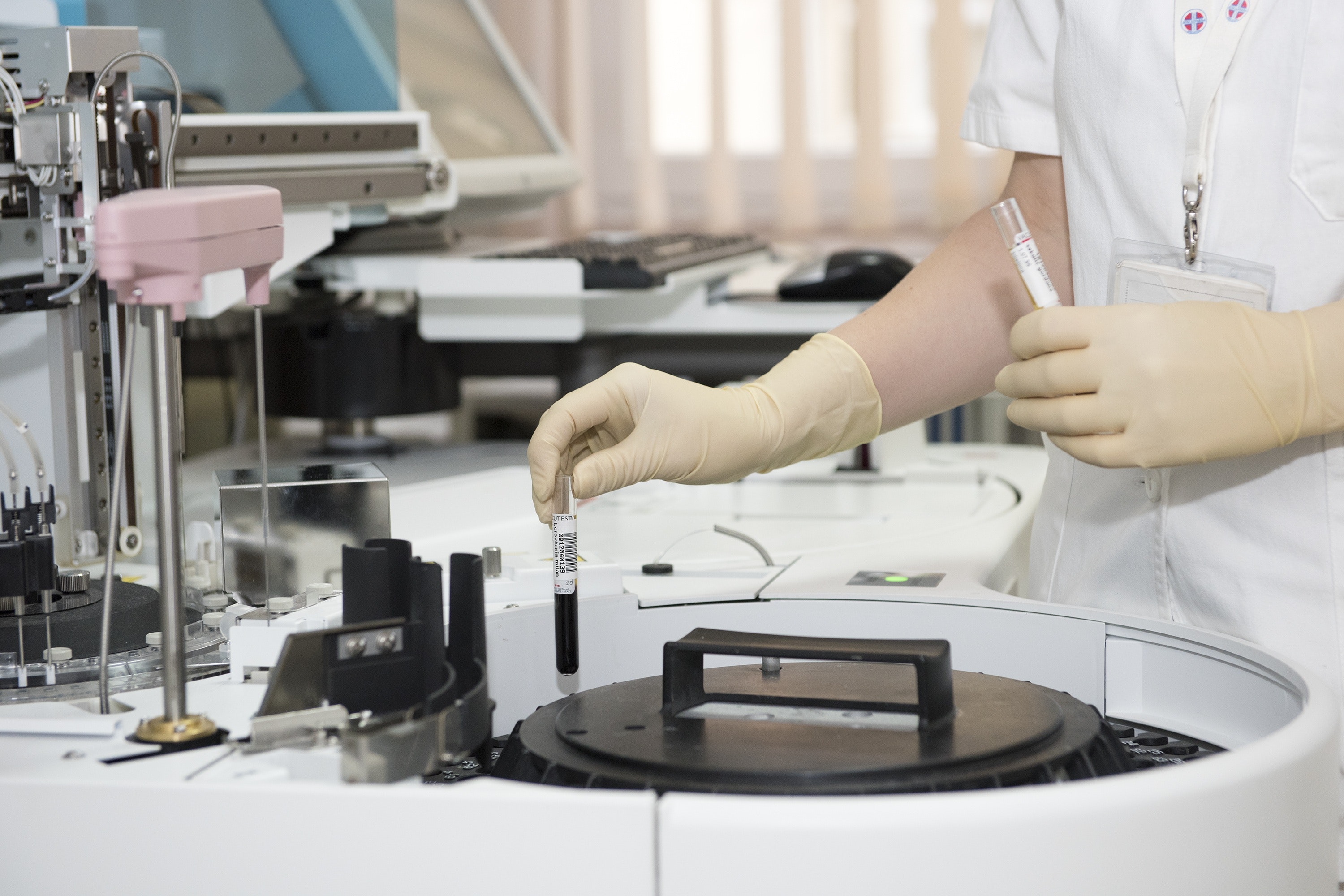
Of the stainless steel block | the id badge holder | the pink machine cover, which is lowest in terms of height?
the stainless steel block

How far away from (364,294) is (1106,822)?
1325 millimetres

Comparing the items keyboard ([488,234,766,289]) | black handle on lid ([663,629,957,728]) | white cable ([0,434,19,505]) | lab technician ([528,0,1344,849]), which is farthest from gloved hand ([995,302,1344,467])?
keyboard ([488,234,766,289])

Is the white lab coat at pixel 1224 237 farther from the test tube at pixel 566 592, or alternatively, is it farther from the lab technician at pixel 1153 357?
the test tube at pixel 566 592

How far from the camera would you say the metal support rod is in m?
0.47

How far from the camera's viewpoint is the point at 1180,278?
0.76m

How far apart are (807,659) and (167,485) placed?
10.0 inches

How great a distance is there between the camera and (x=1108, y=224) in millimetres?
821

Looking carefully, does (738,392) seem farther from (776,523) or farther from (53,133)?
(53,133)

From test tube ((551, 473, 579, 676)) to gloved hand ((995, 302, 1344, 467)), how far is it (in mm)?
274

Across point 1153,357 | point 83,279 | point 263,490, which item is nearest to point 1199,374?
point 1153,357

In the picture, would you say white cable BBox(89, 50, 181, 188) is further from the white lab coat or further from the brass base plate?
the white lab coat

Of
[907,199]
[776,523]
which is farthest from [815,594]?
[907,199]

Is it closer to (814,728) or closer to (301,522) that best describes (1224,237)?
(814,728)

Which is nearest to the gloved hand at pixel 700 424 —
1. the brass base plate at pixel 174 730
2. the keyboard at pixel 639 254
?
the brass base plate at pixel 174 730
